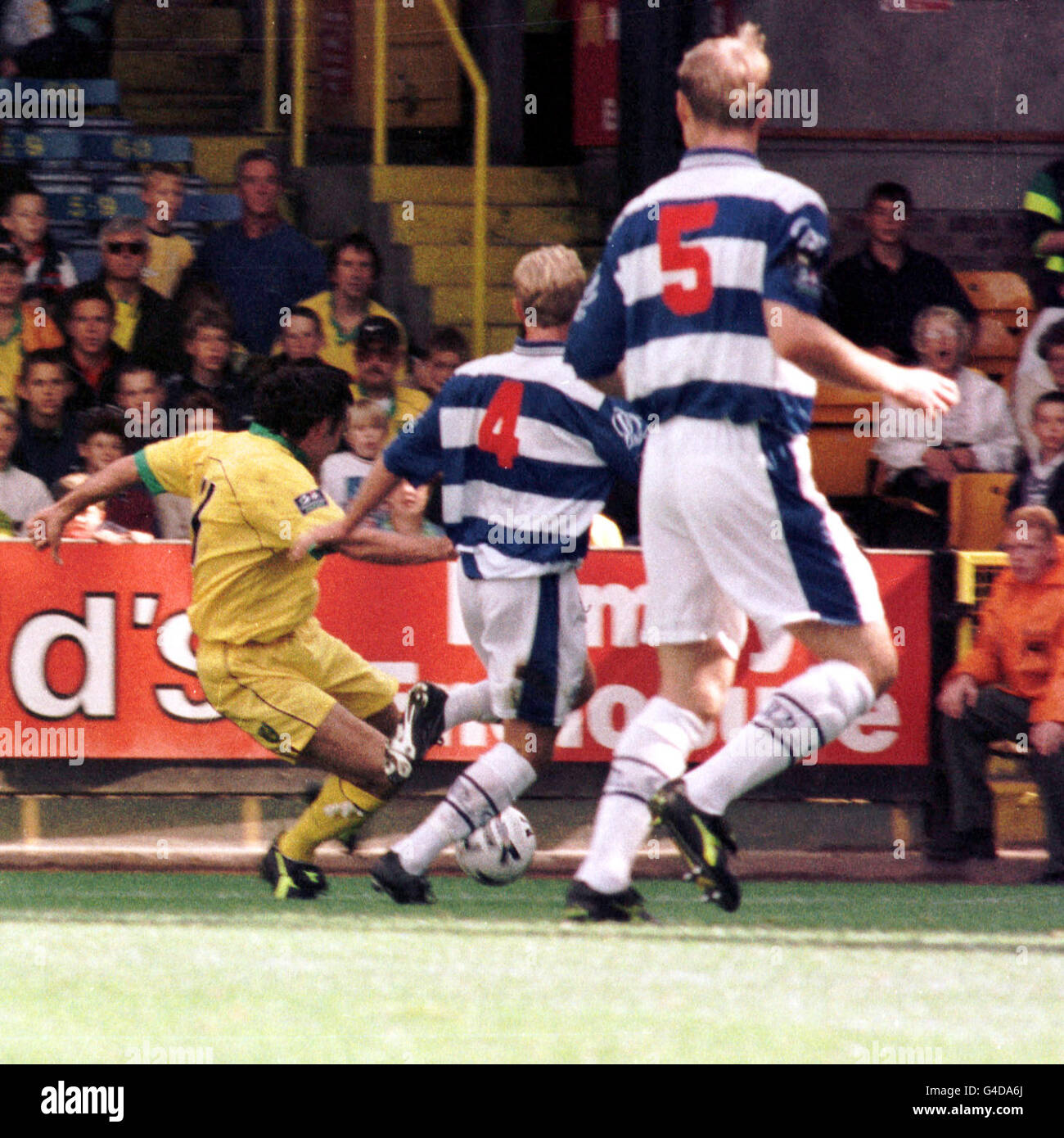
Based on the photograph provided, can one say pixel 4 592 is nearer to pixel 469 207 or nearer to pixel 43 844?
pixel 43 844

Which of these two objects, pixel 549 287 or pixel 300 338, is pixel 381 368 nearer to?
pixel 300 338

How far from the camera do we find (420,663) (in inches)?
288

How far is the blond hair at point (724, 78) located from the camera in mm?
4973

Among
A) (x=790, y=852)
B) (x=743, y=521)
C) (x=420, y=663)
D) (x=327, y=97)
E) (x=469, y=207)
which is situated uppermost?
(x=327, y=97)

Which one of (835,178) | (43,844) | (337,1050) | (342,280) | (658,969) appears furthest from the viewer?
(835,178)

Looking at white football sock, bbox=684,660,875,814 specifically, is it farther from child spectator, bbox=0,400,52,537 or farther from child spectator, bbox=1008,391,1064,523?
child spectator, bbox=0,400,52,537

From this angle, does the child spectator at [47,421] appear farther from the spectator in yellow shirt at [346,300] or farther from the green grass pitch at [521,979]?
the green grass pitch at [521,979]

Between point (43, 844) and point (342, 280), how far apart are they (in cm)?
313

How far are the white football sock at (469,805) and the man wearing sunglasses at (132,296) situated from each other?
12.0 feet

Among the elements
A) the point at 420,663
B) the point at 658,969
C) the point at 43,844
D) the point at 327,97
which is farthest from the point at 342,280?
the point at 658,969

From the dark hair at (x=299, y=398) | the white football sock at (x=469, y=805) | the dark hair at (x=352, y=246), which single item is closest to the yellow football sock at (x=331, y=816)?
the white football sock at (x=469, y=805)

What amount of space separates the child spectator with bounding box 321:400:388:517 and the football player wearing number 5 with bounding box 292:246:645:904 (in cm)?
199

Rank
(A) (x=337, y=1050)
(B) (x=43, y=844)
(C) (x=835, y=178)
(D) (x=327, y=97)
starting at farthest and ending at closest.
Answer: (D) (x=327, y=97)
(C) (x=835, y=178)
(B) (x=43, y=844)
(A) (x=337, y=1050)

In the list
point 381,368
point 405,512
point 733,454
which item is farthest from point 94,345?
point 733,454
